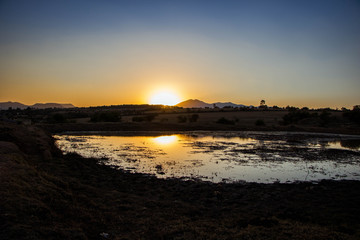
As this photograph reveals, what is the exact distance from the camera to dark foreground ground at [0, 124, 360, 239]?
5.97m

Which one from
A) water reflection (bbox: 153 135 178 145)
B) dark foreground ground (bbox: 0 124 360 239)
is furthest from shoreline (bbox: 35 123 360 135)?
dark foreground ground (bbox: 0 124 360 239)

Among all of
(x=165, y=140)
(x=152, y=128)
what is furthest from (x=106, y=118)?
(x=165, y=140)

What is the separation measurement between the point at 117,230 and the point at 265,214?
4490 millimetres

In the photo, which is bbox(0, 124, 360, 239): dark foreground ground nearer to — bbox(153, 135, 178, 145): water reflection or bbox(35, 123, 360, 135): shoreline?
bbox(153, 135, 178, 145): water reflection

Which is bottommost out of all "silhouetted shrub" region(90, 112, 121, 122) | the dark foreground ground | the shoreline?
the dark foreground ground

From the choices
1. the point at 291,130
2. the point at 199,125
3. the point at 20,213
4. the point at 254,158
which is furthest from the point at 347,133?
the point at 20,213

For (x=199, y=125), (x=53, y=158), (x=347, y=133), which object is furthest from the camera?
(x=199, y=125)

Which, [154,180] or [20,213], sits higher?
[20,213]

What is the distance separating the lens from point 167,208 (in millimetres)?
8188

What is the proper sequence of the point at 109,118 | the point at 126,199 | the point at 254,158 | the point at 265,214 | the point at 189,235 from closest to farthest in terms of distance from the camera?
the point at 189,235
the point at 265,214
the point at 126,199
the point at 254,158
the point at 109,118

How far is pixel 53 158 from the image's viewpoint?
49.5 ft

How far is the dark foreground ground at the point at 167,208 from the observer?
5973 millimetres

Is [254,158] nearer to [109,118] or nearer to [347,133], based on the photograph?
[347,133]

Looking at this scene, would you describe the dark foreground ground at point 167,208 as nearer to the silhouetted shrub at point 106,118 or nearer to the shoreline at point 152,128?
the shoreline at point 152,128
